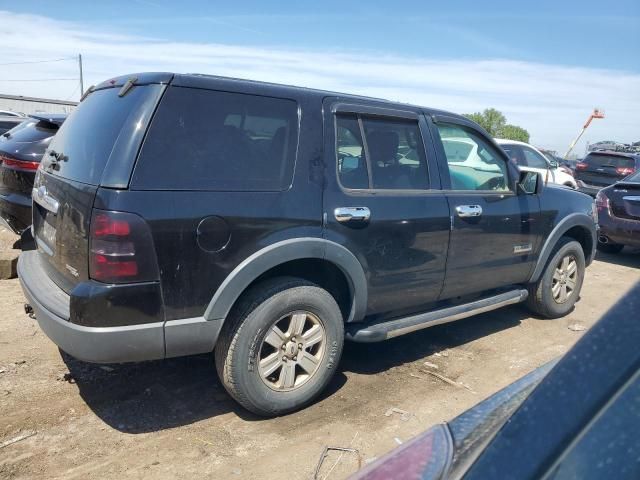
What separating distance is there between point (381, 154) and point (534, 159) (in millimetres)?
10446

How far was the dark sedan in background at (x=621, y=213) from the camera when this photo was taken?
26.6 ft

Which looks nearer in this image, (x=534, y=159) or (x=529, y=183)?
(x=529, y=183)

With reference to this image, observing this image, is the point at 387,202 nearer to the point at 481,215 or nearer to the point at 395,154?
the point at 395,154

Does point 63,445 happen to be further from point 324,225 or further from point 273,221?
point 324,225

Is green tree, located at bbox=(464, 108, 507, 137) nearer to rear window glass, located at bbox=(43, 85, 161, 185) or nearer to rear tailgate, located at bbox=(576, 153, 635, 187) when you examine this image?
rear tailgate, located at bbox=(576, 153, 635, 187)

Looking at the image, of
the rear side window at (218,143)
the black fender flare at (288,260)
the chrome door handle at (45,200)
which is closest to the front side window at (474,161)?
the black fender flare at (288,260)

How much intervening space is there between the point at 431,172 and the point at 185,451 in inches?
102

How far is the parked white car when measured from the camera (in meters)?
12.4

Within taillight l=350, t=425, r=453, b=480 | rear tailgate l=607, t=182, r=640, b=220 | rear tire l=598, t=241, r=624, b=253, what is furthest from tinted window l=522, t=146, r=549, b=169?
taillight l=350, t=425, r=453, b=480

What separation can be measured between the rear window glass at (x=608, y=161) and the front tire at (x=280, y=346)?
479 inches

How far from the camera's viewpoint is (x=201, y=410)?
345 cm

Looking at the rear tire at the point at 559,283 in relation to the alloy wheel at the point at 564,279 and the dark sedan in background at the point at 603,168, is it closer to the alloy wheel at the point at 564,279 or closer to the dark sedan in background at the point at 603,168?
the alloy wheel at the point at 564,279

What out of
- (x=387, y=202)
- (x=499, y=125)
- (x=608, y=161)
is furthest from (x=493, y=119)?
(x=387, y=202)

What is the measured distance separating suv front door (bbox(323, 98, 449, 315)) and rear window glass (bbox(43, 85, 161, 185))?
121cm
